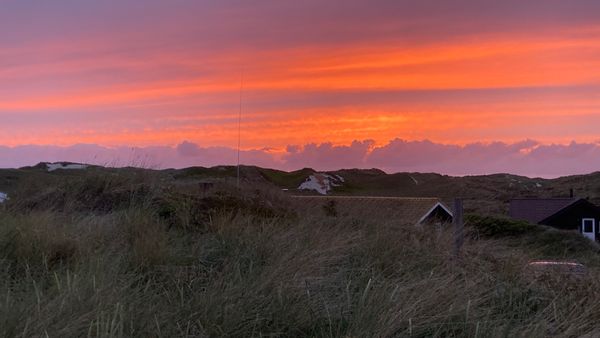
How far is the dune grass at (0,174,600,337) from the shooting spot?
483 centimetres

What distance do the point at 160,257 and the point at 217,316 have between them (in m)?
2.03

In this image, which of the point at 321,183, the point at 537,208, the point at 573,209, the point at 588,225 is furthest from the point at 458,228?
the point at 321,183

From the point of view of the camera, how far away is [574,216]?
1929 inches

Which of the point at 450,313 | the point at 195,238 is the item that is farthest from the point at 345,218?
the point at 450,313

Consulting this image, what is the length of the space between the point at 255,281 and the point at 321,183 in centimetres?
6521

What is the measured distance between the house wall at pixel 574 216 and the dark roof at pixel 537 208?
1.68 feet

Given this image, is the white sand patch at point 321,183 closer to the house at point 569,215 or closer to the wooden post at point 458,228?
the house at point 569,215

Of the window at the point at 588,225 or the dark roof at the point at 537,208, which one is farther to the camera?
the dark roof at the point at 537,208

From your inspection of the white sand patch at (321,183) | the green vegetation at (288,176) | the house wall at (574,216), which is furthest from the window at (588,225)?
the green vegetation at (288,176)

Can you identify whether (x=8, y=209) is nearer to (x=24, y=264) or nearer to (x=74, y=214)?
(x=74, y=214)

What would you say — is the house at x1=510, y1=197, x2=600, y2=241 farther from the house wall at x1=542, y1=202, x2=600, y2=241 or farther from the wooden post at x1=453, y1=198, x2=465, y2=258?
the wooden post at x1=453, y1=198, x2=465, y2=258

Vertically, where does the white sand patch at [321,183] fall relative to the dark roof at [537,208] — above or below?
above

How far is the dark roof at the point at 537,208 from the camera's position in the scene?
164ft

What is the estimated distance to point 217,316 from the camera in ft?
16.4
